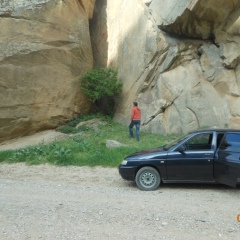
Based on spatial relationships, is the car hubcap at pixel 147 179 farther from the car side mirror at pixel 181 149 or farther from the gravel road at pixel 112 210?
the car side mirror at pixel 181 149

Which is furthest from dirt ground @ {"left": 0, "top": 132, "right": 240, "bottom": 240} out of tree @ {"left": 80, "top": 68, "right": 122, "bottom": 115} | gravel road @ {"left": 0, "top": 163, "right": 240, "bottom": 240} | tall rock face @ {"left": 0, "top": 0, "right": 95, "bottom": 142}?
tree @ {"left": 80, "top": 68, "right": 122, "bottom": 115}

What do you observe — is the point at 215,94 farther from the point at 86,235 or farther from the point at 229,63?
the point at 86,235

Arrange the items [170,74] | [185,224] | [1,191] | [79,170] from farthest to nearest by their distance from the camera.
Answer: [170,74] → [79,170] → [1,191] → [185,224]

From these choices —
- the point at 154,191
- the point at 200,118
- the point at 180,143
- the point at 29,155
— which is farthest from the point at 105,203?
the point at 200,118

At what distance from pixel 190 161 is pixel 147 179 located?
113 centimetres

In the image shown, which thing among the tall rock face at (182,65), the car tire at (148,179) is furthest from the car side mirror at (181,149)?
the tall rock face at (182,65)

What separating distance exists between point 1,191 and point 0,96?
8.19m

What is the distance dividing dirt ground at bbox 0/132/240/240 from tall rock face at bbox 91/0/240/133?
7385mm

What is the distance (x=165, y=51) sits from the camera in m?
15.6

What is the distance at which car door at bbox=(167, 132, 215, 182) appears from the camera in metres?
6.98

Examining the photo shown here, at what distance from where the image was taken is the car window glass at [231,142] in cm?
693

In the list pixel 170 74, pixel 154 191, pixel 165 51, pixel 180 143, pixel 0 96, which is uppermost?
pixel 165 51

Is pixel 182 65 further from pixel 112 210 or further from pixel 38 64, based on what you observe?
pixel 112 210

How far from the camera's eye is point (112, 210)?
546 centimetres
